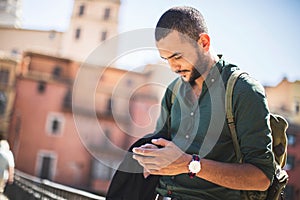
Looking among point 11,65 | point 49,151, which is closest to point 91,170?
point 49,151

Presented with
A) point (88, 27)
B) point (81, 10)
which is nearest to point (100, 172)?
point (88, 27)

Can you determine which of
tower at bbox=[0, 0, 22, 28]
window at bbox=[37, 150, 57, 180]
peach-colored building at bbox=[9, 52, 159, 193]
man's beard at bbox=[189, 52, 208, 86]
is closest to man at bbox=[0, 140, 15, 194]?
man's beard at bbox=[189, 52, 208, 86]

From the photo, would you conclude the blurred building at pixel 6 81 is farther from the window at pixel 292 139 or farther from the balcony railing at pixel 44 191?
the balcony railing at pixel 44 191

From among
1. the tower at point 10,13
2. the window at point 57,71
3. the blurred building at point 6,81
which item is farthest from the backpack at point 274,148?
the tower at point 10,13

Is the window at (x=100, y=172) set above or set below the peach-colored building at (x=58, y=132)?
below

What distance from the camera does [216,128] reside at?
1.48 meters

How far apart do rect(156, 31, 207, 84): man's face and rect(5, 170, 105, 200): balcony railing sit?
3.24ft

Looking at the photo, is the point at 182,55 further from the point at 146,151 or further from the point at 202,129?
the point at 146,151

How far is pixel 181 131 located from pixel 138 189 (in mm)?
318

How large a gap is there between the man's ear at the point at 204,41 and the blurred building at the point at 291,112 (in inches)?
1002

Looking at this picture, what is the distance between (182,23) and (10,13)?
226 ft

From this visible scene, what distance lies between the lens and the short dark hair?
1539 millimetres

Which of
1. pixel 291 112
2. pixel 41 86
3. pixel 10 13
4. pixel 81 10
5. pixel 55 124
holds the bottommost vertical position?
pixel 55 124

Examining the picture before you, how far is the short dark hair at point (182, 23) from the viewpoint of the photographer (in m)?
1.54
